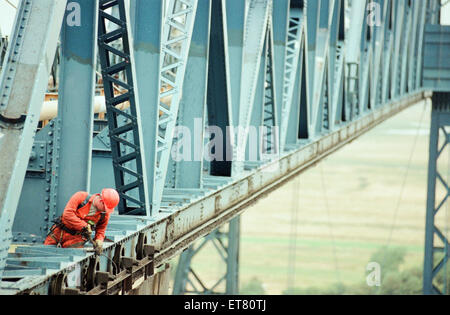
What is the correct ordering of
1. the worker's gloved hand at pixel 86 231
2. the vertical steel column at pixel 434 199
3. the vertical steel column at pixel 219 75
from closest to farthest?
the worker's gloved hand at pixel 86 231 → the vertical steel column at pixel 219 75 → the vertical steel column at pixel 434 199

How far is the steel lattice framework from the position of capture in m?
5.57

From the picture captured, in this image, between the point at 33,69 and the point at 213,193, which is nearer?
the point at 33,69

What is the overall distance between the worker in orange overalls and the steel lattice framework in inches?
6.2

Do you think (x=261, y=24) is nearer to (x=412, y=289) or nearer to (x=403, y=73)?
(x=403, y=73)

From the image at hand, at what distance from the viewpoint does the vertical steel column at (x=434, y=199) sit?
28875 millimetres

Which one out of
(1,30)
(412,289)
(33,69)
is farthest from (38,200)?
(412,289)

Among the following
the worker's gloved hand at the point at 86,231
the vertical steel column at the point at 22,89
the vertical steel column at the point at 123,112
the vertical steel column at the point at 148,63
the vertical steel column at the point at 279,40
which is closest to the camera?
the vertical steel column at the point at 22,89

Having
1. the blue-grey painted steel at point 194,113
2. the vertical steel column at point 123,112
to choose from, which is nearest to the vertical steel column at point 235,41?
the blue-grey painted steel at point 194,113

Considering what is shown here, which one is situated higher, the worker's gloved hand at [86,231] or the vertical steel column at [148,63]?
the vertical steel column at [148,63]

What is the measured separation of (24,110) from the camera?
5.47 meters

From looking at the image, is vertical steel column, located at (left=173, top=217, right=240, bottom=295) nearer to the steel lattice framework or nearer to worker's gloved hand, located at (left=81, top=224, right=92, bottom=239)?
the steel lattice framework

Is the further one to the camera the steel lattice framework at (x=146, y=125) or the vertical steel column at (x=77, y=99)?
the vertical steel column at (x=77, y=99)

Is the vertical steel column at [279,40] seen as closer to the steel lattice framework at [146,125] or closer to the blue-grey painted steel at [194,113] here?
the steel lattice framework at [146,125]
